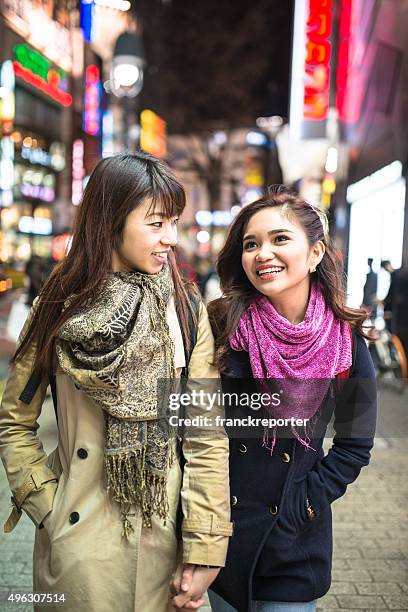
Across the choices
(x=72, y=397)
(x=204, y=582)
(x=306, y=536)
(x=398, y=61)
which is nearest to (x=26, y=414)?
(x=72, y=397)

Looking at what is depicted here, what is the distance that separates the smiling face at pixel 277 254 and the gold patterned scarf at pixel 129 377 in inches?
12.7

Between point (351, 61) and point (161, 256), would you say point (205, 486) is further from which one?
point (351, 61)

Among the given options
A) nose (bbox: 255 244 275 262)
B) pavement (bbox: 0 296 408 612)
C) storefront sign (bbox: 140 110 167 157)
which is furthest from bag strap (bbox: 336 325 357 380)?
storefront sign (bbox: 140 110 167 157)

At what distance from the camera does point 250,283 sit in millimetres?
2098

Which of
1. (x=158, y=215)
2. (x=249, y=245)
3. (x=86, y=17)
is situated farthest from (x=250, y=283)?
(x=86, y=17)

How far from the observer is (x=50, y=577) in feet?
6.02

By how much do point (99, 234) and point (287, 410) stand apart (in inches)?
30.8

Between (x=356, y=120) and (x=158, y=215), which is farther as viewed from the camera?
(x=356, y=120)

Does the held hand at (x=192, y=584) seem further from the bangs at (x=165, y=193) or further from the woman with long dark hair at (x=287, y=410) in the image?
the bangs at (x=165, y=193)

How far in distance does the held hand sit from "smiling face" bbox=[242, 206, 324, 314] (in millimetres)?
830

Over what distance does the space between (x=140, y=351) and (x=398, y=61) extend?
9.09 metres

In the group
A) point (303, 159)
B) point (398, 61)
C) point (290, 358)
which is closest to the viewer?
point (290, 358)

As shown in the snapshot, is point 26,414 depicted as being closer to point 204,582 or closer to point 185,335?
point 185,335

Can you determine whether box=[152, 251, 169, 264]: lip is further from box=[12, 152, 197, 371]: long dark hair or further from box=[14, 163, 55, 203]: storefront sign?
box=[14, 163, 55, 203]: storefront sign
